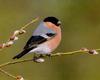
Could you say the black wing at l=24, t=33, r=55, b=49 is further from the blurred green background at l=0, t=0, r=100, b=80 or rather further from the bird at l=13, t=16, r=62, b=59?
the blurred green background at l=0, t=0, r=100, b=80

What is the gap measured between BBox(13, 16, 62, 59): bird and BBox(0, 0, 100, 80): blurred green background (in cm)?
244

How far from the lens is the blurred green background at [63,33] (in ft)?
26.9

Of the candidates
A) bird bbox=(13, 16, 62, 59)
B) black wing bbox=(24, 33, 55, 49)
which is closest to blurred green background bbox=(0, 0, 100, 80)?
bird bbox=(13, 16, 62, 59)

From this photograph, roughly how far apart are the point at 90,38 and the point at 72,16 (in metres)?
0.55

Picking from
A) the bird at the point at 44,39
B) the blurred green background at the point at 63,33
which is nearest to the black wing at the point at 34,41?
the bird at the point at 44,39

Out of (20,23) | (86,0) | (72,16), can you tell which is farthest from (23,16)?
Answer: (86,0)

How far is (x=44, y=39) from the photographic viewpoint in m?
4.47

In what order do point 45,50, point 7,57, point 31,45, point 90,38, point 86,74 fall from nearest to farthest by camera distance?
point 31,45
point 45,50
point 7,57
point 86,74
point 90,38

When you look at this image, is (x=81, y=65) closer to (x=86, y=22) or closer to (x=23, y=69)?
(x=23, y=69)

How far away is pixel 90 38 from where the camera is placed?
396 inches

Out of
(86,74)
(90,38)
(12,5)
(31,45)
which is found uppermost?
(12,5)

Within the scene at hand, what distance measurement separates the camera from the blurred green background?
323 inches

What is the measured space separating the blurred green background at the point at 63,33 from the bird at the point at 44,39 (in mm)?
2443

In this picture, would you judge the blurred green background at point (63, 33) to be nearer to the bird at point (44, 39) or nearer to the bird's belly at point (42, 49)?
the bird at point (44, 39)
